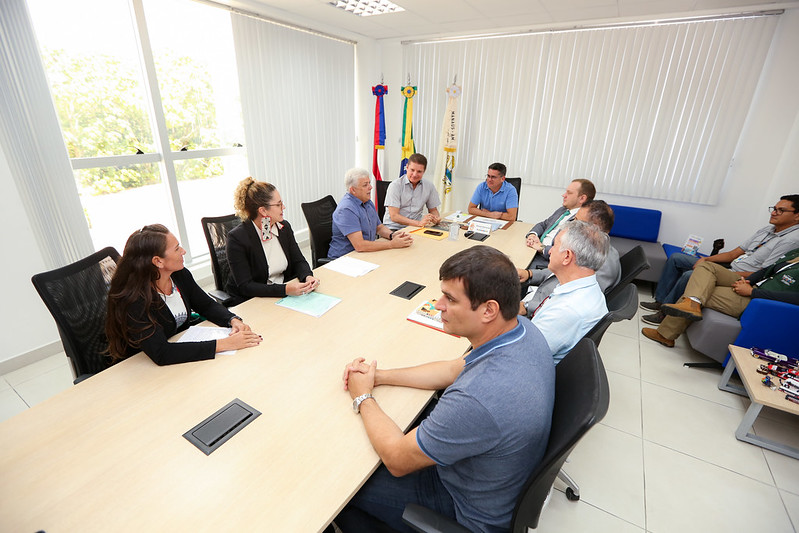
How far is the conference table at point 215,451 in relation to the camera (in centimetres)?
95

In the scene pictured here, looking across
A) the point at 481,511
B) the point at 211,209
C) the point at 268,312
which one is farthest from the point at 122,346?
the point at 211,209

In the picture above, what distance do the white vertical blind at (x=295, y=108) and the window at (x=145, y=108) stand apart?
18 centimetres

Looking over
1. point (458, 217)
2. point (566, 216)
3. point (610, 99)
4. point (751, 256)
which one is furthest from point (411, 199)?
point (751, 256)

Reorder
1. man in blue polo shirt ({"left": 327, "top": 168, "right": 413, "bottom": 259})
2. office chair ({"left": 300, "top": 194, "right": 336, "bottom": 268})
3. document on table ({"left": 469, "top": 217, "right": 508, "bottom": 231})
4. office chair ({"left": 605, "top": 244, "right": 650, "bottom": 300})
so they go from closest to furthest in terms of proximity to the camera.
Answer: office chair ({"left": 605, "top": 244, "right": 650, "bottom": 300}) < man in blue polo shirt ({"left": 327, "top": 168, "right": 413, "bottom": 259}) < office chair ({"left": 300, "top": 194, "right": 336, "bottom": 268}) < document on table ({"left": 469, "top": 217, "right": 508, "bottom": 231})

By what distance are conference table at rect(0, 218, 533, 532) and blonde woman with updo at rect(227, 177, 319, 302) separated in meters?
0.41

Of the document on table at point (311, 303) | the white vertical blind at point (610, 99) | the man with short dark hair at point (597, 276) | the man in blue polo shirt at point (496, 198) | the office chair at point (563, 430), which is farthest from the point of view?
the man in blue polo shirt at point (496, 198)

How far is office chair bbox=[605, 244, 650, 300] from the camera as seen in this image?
2.08 m

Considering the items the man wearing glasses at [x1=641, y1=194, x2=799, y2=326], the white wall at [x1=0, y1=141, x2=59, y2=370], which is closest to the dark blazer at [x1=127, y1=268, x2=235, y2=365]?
the white wall at [x1=0, y1=141, x2=59, y2=370]

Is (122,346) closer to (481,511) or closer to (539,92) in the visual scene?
(481,511)

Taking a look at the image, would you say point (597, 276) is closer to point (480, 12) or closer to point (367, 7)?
point (480, 12)

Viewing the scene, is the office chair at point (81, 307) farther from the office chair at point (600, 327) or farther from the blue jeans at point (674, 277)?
the blue jeans at point (674, 277)

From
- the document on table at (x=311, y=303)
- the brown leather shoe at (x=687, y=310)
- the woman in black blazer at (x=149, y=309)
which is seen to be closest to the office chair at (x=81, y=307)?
the woman in black blazer at (x=149, y=309)

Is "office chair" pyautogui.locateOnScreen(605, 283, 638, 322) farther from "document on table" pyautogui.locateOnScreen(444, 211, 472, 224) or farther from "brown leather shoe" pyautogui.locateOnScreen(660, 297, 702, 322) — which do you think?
"document on table" pyautogui.locateOnScreen(444, 211, 472, 224)

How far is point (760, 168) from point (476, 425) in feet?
15.9
